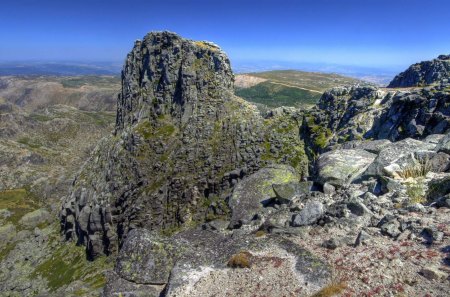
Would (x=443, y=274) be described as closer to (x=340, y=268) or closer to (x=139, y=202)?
(x=340, y=268)

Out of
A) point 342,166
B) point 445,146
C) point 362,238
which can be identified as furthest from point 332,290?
point 342,166

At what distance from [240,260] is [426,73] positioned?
124363mm

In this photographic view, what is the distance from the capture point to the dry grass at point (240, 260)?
57.2ft

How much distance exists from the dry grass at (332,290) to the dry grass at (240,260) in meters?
4.08

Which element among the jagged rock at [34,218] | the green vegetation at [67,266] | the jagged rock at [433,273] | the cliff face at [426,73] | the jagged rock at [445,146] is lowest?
the jagged rock at [34,218]

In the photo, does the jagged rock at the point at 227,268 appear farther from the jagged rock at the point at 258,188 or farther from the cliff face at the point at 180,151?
the cliff face at the point at 180,151

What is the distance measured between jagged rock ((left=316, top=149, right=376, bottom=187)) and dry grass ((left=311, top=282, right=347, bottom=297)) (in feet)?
43.4

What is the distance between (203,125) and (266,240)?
238 ft

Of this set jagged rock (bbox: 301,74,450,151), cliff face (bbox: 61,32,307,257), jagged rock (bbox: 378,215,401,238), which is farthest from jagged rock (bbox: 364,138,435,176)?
cliff face (bbox: 61,32,307,257)

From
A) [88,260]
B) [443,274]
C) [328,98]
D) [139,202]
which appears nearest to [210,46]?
[328,98]

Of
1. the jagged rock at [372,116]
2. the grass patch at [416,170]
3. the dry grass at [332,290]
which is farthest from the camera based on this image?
the jagged rock at [372,116]

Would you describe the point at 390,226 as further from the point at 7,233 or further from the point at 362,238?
the point at 7,233

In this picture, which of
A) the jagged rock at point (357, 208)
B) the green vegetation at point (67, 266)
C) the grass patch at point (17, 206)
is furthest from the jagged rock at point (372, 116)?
the grass patch at point (17, 206)

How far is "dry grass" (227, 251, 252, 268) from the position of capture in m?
17.4
